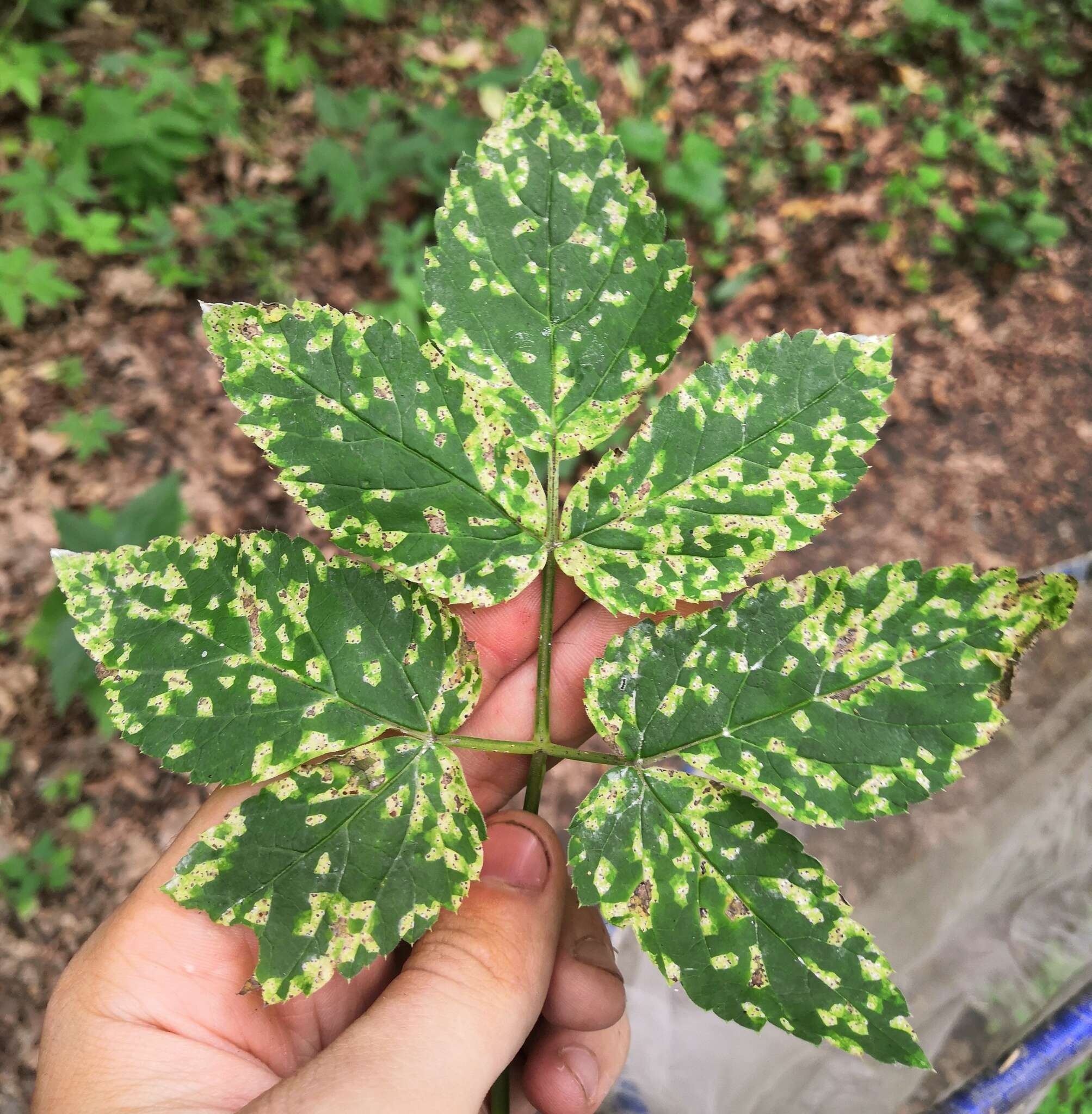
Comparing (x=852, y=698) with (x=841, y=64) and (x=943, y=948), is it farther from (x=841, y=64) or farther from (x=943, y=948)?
(x=841, y=64)

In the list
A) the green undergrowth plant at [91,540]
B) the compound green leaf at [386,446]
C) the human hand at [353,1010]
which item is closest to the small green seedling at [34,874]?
the green undergrowth plant at [91,540]

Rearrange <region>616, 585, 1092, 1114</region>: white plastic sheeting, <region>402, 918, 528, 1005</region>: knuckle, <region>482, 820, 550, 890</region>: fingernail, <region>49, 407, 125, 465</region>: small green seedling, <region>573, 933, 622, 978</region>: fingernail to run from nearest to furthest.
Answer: <region>402, 918, 528, 1005</region>: knuckle → <region>482, 820, 550, 890</region>: fingernail → <region>573, 933, 622, 978</region>: fingernail → <region>616, 585, 1092, 1114</region>: white plastic sheeting → <region>49, 407, 125, 465</region>: small green seedling

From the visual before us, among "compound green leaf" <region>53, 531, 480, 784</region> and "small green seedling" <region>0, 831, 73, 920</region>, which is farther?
"small green seedling" <region>0, 831, 73, 920</region>

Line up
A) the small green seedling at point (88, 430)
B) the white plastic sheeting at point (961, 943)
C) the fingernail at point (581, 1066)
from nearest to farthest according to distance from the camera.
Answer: the fingernail at point (581, 1066) → the white plastic sheeting at point (961, 943) → the small green seedling at point (88, 430)

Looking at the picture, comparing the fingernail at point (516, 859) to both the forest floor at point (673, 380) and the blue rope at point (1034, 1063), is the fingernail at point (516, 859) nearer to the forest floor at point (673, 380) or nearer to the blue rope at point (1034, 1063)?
the blue rope at point (1034, 1063)

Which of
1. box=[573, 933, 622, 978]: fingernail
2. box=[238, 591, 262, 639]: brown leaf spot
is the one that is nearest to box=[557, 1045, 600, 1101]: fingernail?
box=[573, 933, 622, 978]: fingernail

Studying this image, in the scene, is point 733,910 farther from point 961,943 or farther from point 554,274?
point 961,943

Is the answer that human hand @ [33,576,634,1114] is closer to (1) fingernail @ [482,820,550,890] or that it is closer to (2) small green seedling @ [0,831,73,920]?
(1) fingernail @ [482,820,550,890]

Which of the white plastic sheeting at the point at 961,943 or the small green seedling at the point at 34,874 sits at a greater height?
the white plastic sheeting at the point at 961,943
